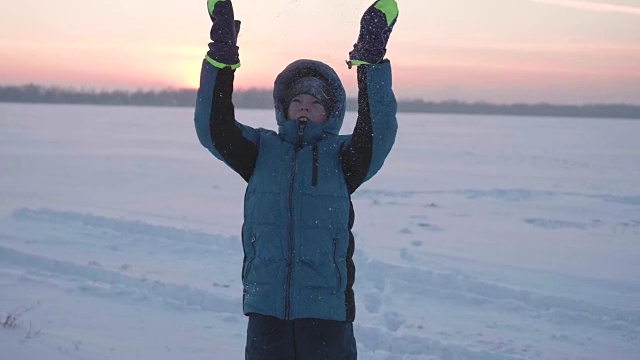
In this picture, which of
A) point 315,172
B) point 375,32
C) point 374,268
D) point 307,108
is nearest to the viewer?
point 375,32

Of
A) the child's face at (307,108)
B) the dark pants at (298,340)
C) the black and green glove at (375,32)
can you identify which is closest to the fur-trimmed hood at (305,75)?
the child's face at (307,108)

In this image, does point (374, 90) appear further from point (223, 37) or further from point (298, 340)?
point (298, 340)

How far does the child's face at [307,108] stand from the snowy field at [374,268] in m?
2.74

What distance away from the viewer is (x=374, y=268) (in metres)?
7.23

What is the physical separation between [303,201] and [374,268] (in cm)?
509

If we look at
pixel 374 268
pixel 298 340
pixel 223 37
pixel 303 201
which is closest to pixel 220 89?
pixel 223 37

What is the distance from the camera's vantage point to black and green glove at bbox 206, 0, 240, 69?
221 centimetres

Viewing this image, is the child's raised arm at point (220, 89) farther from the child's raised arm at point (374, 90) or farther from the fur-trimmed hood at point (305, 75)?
the child's raised arm at point (374, 90)

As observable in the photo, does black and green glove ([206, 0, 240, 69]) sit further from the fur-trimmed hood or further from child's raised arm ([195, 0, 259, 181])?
the fur-trimmed hood

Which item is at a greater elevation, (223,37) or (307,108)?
(223,37)

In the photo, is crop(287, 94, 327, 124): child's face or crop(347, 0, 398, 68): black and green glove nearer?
crop(347, 0, 398, 68): black and green glove

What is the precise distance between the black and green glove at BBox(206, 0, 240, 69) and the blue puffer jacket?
33 millimetres

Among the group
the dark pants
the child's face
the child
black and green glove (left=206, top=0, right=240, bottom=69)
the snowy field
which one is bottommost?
the snowy field

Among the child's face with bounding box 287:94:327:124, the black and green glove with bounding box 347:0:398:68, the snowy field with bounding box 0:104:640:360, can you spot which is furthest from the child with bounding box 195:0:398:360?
the snowy field with bounding box 0:104:640:360
